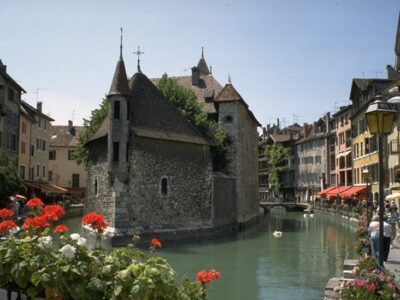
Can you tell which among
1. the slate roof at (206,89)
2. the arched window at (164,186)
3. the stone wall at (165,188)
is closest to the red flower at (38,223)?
the stone wall at (165,188)

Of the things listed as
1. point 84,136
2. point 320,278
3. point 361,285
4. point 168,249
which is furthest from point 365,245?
point 84,136

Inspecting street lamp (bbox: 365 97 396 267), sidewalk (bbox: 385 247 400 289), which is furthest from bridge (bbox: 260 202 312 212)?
street lamp (bbox: 365 97 396 267)

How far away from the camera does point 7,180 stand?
2733 cm

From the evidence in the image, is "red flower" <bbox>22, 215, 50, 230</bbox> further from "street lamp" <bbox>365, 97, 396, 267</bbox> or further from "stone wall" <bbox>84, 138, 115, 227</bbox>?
"stone wall" <bbox>84, 138, 115, 227</bbox>

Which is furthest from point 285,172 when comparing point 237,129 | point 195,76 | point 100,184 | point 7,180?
point 7,180

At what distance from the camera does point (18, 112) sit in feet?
137

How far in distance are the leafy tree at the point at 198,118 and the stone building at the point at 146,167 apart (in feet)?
12.0

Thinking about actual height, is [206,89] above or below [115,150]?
above

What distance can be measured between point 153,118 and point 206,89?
50.8 feet

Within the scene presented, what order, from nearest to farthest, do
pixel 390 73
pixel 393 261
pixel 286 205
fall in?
pixel 393 261 → pixel 390 73 → pixel 286 205

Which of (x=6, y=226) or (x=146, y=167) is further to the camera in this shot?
(x=146, y=167)

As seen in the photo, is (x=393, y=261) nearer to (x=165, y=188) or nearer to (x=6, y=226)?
(x=6, y=226)

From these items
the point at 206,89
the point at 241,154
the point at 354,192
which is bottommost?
the point at 354,192

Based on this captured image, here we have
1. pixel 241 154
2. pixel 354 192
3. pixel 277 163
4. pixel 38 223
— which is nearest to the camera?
pixel 38 223
